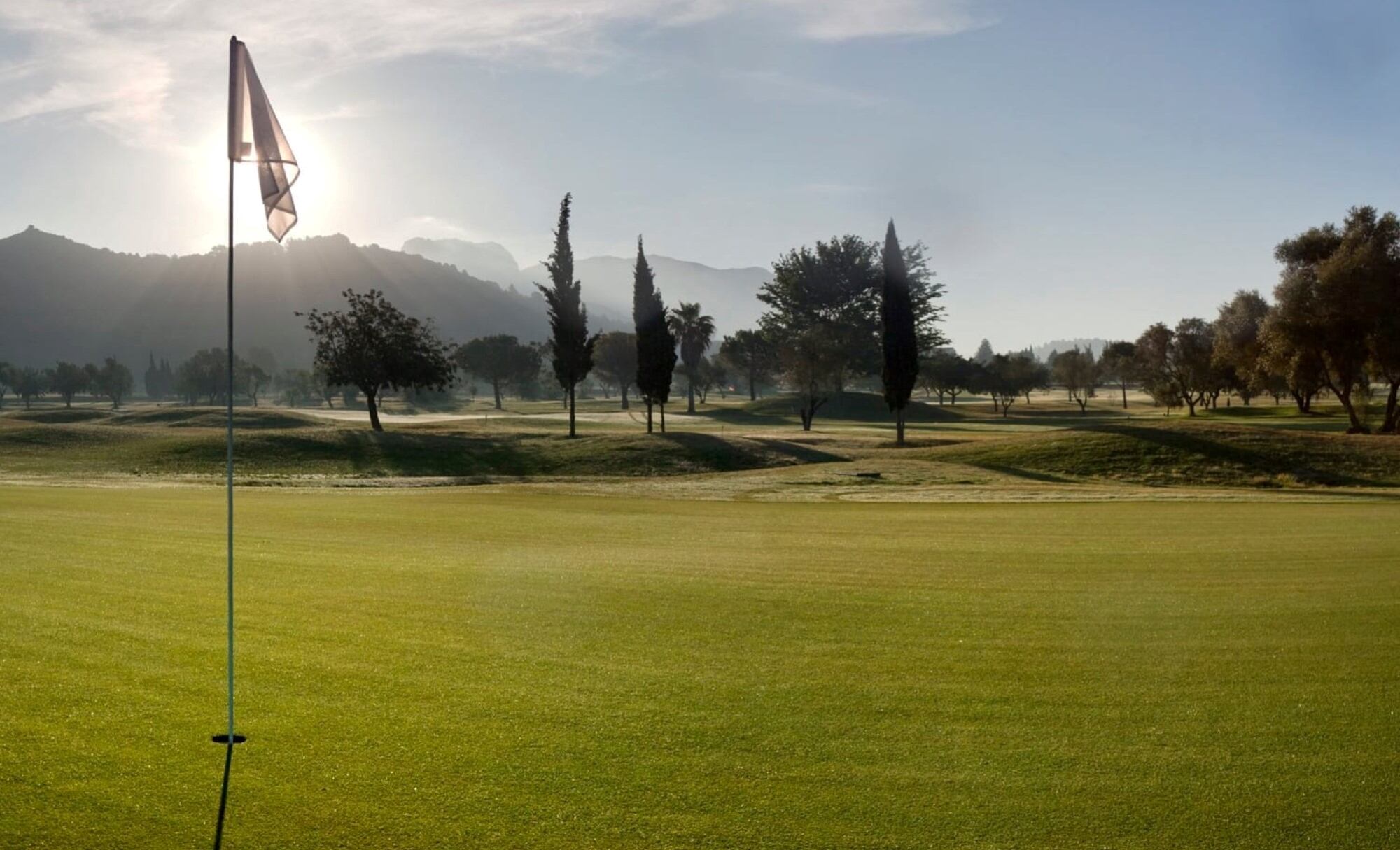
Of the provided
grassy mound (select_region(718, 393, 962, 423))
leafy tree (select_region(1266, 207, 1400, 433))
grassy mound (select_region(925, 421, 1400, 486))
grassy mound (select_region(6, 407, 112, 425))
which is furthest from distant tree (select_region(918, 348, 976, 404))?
grassy mound (select_region(6, 407, 112, 425))

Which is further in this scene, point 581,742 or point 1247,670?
point 1247,670

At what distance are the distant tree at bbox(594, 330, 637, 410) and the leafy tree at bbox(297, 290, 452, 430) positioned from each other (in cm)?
7893

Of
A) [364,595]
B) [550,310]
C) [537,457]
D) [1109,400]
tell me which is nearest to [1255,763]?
[364,595]

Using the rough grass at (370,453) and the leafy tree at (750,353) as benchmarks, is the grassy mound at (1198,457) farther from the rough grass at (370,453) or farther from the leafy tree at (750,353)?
the leafy tree at (750,353)

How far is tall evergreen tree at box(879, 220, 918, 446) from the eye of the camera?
3093 inches

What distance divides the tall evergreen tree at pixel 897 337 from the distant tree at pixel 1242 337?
2463cm

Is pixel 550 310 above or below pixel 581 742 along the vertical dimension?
above

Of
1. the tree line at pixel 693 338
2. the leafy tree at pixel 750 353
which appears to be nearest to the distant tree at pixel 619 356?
the tree line at pixel 693 338

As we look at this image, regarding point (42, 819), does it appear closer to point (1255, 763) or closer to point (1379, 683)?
point (1255, 763)

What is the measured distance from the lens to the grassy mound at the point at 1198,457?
5081 centimetres

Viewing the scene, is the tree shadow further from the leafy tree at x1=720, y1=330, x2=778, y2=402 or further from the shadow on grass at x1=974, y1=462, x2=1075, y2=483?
the leafy tree at x1=720, y1=330, x2=778, y2=402

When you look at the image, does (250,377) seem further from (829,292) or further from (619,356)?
(829,292)

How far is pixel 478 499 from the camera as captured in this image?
38.2 m

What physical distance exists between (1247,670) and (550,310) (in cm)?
7251
